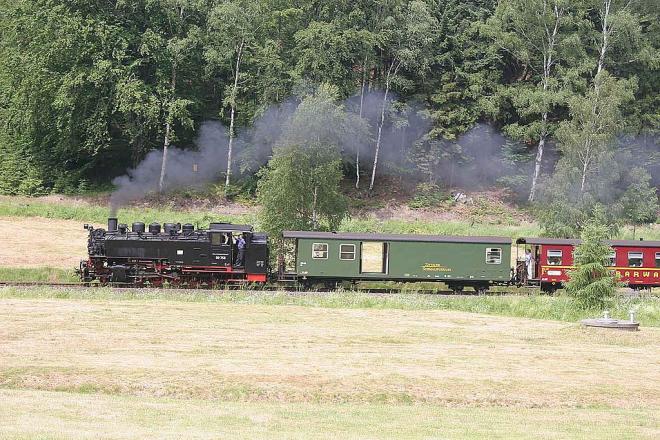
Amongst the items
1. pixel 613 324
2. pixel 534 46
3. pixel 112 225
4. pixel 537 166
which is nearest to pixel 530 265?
pixel 613 324

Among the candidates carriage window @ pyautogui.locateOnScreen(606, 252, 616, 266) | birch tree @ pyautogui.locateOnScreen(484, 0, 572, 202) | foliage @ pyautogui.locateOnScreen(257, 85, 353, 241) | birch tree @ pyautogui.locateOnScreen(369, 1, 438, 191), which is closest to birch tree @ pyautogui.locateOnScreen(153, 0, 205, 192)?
birch tree @ pyautogui.locateOnScreen(369, 1, 438, 191)

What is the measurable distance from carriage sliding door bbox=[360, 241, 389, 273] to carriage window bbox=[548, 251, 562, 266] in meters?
7.62

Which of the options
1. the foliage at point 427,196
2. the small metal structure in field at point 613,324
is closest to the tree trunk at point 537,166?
the foliage at point 427,196

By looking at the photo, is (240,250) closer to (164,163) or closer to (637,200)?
(164,163)

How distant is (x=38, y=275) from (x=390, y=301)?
17023mm

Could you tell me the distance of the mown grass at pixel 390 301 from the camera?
34.8 meters

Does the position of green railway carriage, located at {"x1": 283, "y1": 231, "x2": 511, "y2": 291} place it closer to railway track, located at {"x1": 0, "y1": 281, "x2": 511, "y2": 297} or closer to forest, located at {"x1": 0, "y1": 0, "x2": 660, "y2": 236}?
railway track, located at {"x1": 0, "y1": 281, "x2": 511, "y2": 297}

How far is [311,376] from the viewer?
2162 centimetres

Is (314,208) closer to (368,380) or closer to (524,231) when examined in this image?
(524,231)

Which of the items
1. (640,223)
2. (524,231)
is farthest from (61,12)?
(640,223)

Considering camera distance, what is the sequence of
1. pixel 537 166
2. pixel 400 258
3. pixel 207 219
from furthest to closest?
pixel 537 166 < pixel 207 219 < pixel 400 258

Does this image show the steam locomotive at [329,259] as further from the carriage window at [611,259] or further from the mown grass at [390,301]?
the mown grass at [390,301]

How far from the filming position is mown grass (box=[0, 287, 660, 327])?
34.8 meters

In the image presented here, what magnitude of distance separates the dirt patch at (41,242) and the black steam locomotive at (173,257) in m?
5.77
